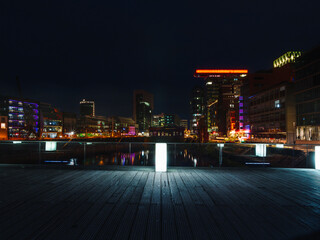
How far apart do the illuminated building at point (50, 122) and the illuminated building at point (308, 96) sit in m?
106

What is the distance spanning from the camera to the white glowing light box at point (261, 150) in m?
10.9

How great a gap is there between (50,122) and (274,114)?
109 metres

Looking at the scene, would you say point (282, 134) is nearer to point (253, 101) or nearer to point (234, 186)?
point (253, 101)

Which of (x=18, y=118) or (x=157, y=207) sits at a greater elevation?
(x=18, y=118)

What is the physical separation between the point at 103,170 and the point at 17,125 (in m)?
93.7

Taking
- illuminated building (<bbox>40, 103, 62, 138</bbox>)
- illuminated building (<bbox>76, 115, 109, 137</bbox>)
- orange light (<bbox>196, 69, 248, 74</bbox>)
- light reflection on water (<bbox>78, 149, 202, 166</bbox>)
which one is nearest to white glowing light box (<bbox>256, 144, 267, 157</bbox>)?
light reflection on water (<bbox>78, 149, 202, 166</bbox>)

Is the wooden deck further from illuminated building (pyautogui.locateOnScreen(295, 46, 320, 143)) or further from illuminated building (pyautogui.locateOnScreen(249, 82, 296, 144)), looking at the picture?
illuminated building (pyautogui.locateOnScreen(249, 82, 296, 144))

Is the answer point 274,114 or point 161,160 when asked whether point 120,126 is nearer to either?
point 274,114

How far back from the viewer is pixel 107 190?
5.89m

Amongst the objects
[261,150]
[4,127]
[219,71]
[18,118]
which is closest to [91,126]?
[18,118]

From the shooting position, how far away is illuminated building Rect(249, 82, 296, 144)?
1953 inches

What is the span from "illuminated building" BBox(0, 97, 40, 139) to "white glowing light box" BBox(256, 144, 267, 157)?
8513cm

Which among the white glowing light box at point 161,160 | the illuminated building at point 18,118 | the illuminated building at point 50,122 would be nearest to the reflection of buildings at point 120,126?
the illuminated building at point 50,122

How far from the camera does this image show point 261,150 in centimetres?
1102
